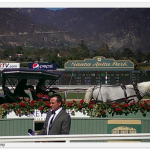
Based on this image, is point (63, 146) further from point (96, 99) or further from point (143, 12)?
point (143, 12)

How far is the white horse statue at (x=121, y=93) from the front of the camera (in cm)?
1002

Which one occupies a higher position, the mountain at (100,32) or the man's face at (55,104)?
the mountain at (100,32)

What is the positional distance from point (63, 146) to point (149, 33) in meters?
174

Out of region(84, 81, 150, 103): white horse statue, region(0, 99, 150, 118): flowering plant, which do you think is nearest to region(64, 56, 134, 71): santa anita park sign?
region(84, 81, 150, 103): white horse statue

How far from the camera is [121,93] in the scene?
1022 cm

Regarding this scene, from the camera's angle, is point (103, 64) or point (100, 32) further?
point (100, 32)

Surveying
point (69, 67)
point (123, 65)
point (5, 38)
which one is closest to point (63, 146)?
point (69, 67)

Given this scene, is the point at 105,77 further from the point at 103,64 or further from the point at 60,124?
the point at 60,124

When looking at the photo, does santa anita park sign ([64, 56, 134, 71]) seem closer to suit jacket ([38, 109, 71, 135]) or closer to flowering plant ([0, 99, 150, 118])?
flowering plant ([0, 99, 150, 118])

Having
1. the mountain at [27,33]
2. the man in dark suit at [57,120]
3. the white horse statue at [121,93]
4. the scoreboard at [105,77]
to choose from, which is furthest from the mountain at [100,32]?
the man in dark suit at [57,120]

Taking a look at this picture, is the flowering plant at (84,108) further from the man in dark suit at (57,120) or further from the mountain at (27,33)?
the mountain at (27,33)

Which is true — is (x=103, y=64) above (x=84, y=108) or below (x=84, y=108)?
above

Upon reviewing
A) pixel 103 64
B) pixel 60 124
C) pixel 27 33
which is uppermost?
pixel 27 33

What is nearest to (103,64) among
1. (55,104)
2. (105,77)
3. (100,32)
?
(105,77)
